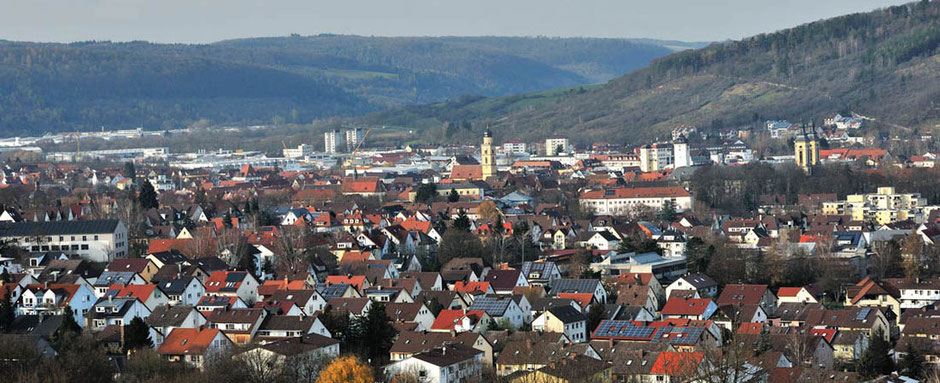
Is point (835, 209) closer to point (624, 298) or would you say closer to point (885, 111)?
point (624, 298)

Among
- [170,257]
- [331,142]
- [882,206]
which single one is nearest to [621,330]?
[170,257]

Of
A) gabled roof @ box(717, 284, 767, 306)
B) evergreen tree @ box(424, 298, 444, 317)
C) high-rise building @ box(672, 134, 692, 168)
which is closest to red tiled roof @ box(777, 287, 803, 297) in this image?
gabled roof @ box(717, 284, 767, 306)

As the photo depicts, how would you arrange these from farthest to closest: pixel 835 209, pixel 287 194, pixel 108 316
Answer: pixel 287 194
pixel 835 209
pixel 108 316

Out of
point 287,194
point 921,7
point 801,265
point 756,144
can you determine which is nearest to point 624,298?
point 801,265

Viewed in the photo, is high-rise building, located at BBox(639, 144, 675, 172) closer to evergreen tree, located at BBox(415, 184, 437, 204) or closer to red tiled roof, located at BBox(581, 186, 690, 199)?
red tiled roof, located at BBox(581, 186, 690, 199)

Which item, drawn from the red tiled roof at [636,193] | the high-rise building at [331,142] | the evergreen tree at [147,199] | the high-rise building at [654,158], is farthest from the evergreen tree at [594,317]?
the high-rise building at [331,142]

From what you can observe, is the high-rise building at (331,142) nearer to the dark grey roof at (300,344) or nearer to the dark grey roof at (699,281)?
the dark grey roof at (699,281)
